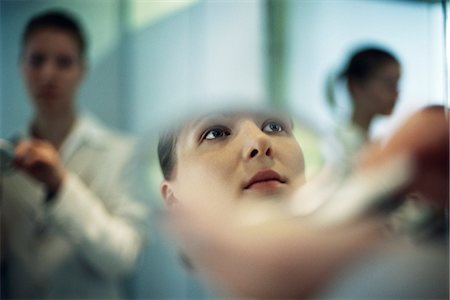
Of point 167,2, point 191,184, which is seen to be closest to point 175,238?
point 191,184

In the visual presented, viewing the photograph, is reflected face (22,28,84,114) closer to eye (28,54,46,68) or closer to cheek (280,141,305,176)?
eye (28,54,46,68)

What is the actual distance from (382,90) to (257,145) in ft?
0.58

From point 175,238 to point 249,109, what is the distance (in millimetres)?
61

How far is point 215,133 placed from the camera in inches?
8.0

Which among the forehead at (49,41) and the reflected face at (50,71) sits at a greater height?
the forehead at (49,41)

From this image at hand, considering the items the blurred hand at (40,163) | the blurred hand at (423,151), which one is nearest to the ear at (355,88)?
the blurred hand at (423,151)

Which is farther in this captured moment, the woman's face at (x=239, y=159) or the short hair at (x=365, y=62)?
the short hair at (x=365, y=62)

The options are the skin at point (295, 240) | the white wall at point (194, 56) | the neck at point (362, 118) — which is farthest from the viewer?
the white wall at point (194, 56)

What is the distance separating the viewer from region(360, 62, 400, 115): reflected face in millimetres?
326

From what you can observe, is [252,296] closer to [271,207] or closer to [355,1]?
[271,207]

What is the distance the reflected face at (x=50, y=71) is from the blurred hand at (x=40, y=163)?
6 centimetres

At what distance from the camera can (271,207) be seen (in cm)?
19

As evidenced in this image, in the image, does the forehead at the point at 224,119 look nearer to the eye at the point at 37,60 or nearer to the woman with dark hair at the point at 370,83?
the woman with dark hair at the point at 370,83

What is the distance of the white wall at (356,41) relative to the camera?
1.13ft
